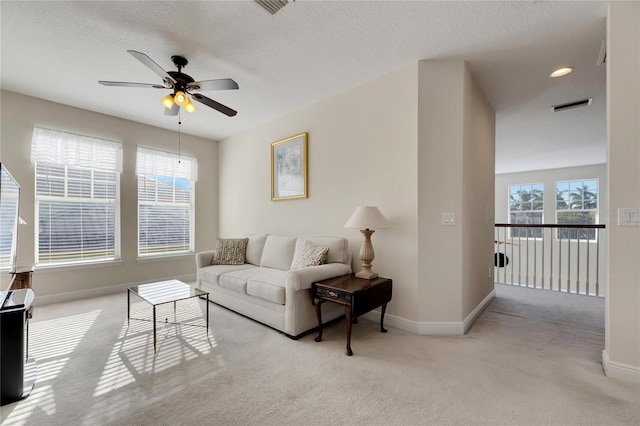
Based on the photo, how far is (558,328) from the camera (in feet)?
9.70

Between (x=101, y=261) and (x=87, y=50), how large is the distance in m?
2.97

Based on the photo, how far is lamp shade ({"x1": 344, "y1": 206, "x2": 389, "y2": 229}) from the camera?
2.78 m

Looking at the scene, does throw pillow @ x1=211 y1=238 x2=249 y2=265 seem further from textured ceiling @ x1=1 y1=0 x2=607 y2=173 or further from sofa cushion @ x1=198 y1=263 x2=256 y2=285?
textured ceiling @ x1=1 y1=0 x2=607 y2=173

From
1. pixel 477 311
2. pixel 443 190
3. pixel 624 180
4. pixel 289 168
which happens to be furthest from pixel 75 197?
pixel 624 180

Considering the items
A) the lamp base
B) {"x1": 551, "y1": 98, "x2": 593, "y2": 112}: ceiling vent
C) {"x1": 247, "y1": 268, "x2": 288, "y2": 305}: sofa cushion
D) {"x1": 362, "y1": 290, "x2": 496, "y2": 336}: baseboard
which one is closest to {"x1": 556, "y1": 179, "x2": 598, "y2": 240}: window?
{"x1": 551, "y1": 98, "x2": 593, "y2": 112}: ceiling vent

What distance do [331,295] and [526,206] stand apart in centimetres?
869

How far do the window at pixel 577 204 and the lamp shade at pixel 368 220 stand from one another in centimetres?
721

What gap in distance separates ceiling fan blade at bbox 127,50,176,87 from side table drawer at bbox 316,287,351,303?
7.72ft

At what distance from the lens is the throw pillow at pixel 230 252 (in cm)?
410

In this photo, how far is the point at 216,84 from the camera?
2527 millimetres

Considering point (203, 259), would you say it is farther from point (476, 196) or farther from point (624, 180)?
point (624, 180)

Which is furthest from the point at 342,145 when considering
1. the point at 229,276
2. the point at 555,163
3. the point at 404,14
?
the point at 555,163

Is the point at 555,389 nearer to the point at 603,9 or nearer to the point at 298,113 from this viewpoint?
the point at 603,9

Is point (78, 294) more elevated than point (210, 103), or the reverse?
point (210, 103)
